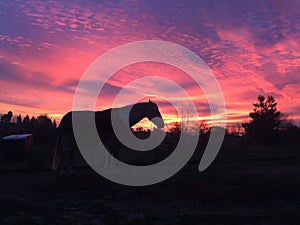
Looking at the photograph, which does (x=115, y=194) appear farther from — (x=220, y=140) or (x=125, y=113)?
(x=220, y=140)

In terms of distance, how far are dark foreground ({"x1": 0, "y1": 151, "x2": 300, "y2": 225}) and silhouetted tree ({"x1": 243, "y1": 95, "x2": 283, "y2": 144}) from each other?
87.7 ft

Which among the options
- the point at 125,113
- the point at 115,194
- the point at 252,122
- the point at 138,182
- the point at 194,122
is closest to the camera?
the point at 115,194

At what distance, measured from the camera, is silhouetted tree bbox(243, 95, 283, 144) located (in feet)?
123

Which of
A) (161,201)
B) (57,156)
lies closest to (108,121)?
(57,156)

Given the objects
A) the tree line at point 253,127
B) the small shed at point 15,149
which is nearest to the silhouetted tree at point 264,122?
the tree line at point 253,127

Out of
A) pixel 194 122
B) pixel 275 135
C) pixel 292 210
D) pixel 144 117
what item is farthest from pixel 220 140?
pixel 292 210

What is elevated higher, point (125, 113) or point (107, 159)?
point (125, 113)

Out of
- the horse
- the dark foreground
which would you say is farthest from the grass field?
the horse

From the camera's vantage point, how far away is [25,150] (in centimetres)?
2278

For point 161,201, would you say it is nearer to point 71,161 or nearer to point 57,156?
point 71,161

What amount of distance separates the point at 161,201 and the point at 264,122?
34758 millimetres

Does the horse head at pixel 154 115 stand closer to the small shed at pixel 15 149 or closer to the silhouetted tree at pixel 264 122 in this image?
the small shed at pixel 15 149

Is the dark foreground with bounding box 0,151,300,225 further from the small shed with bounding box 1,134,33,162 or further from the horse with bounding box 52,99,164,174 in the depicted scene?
the small shed with bounding box 1,134,33,162

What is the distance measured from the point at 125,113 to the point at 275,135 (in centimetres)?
2828
